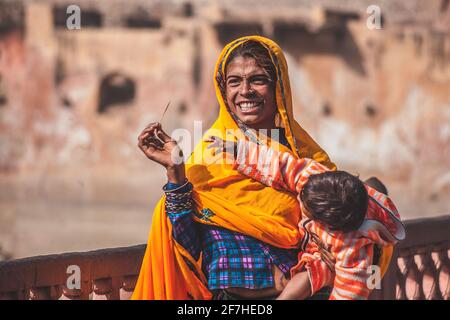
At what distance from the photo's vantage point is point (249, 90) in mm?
3025

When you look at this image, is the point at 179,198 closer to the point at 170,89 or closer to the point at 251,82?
the point at 251,82

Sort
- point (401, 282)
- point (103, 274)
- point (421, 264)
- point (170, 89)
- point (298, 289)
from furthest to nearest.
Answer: point (170, 89), point (421, 264), point (401, 282), point (103, 274), point (298, 289)

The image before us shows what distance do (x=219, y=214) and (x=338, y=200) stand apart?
0.46 meters

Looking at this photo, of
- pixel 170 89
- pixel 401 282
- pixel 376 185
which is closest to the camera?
pixel 376 185

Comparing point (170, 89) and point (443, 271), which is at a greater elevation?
point (170, 89)

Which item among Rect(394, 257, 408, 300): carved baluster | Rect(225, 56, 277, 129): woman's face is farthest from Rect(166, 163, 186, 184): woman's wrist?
Rect(394, 257, 408, 300): carved baluster

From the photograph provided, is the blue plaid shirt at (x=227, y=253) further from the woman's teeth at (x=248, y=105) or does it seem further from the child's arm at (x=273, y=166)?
the woman's teeth at (x=248, y=105)

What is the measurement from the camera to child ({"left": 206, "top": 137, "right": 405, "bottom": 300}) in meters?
2.77

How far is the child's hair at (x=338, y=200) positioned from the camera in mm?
2760

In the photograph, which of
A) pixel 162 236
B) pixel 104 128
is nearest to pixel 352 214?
pixel 162 236

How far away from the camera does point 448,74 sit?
20000mm

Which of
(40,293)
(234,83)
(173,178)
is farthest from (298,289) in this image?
(40,293)

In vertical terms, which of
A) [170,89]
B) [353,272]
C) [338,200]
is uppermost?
[170,89]
